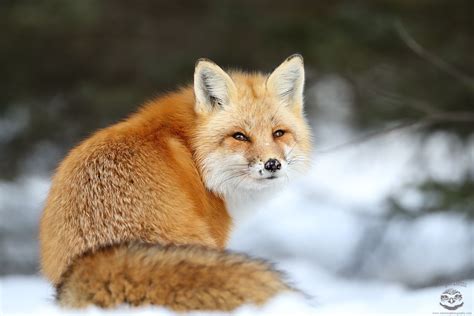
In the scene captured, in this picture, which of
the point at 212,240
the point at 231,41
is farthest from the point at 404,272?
the point at 212,240

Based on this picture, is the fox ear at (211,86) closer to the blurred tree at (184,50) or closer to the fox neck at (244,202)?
the fox neck at (244,202)

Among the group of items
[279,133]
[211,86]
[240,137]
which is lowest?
[240,137]

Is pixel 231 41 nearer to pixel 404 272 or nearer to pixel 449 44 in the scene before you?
pixel 449 44

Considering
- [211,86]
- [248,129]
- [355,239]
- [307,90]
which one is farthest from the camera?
[355,239]

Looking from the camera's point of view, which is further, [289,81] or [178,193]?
[289,81]

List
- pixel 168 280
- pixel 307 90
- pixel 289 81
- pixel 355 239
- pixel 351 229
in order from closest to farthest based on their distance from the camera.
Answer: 1. pixel 168 280
2. pixel 289 81
3. pixel 307 90
4. pixel 355 239
5. pixel 351 229

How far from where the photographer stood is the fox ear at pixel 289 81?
4.69 m

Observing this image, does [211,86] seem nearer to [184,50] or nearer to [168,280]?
[168,280]

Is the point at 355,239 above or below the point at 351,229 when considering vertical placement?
below

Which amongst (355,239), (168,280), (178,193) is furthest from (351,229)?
(168,280)

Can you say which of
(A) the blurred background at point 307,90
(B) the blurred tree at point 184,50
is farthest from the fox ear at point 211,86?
(B) the blurred tree at point 184,50

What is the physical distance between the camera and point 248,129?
4.43 m

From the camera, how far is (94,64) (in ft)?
33.2

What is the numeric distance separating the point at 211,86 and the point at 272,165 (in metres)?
0.69
